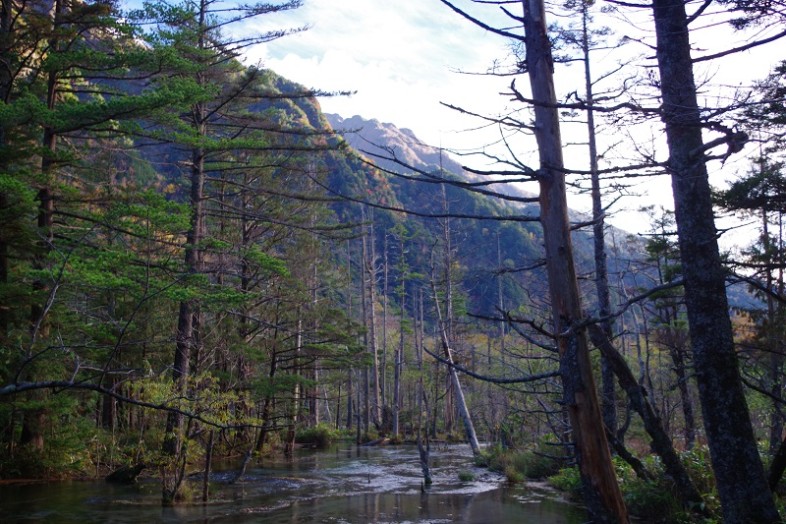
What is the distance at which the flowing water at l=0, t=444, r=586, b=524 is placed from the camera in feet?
33.8

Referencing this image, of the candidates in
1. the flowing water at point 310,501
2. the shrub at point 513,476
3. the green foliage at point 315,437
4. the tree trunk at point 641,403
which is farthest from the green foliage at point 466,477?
the green foliage at point 315,437

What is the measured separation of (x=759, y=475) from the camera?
448cm

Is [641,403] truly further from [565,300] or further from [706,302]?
[565,300]

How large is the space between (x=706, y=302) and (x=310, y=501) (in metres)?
9.99

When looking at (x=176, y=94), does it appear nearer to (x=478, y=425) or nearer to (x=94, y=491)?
(x=94, y=491)

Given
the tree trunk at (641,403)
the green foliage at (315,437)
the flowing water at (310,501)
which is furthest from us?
the green foliage at (315,437)

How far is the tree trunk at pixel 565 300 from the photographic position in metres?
3.75

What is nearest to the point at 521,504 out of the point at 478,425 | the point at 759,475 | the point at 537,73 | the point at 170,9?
the point at 759,475

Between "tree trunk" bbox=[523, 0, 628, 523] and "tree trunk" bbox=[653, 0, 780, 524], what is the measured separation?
879mm

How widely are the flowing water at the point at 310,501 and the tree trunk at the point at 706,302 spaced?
6101 mm

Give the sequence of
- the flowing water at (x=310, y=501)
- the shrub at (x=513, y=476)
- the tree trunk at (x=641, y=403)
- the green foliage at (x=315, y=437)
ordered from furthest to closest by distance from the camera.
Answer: the green foliage at (x=315, y=437) < the shrub at (x=513, y=476) < the flowing water at (x=310, y=501) < the tree trunk at (x=641, y=403)

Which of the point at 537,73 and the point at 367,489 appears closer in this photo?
the point at 537,73

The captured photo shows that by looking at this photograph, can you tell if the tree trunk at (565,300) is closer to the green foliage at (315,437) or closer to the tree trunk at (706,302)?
the tree trunk at (706,302)

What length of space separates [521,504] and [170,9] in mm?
13819
